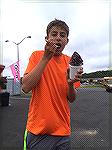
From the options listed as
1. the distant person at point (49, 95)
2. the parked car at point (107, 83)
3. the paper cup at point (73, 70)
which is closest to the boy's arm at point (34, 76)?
the distant person at point (49, 95)

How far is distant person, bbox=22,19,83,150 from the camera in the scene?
262 cm

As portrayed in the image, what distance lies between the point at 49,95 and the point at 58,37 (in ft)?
1.38

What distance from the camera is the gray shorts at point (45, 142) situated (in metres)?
2.62

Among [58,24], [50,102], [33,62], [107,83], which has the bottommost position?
[50,102]

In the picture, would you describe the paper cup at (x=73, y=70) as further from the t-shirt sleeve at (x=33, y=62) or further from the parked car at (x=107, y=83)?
Result: the parked car at (x=107, y=83)

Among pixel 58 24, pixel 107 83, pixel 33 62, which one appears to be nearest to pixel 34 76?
pixel 33 62

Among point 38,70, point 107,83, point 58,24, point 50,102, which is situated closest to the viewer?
point 38,70

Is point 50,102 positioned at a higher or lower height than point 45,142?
higher

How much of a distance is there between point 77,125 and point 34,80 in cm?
754

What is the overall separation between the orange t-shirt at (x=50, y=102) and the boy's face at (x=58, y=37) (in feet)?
0.39

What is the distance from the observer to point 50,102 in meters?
2.66

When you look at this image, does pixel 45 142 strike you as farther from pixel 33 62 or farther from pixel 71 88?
pixel 33 62

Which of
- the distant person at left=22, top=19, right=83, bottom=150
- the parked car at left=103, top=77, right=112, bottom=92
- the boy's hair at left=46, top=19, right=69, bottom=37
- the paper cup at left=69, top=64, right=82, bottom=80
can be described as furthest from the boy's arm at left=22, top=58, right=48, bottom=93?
the parked car at left=103, top=77, right=112, bottom=92

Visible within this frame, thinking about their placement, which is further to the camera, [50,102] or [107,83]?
[107,83]
